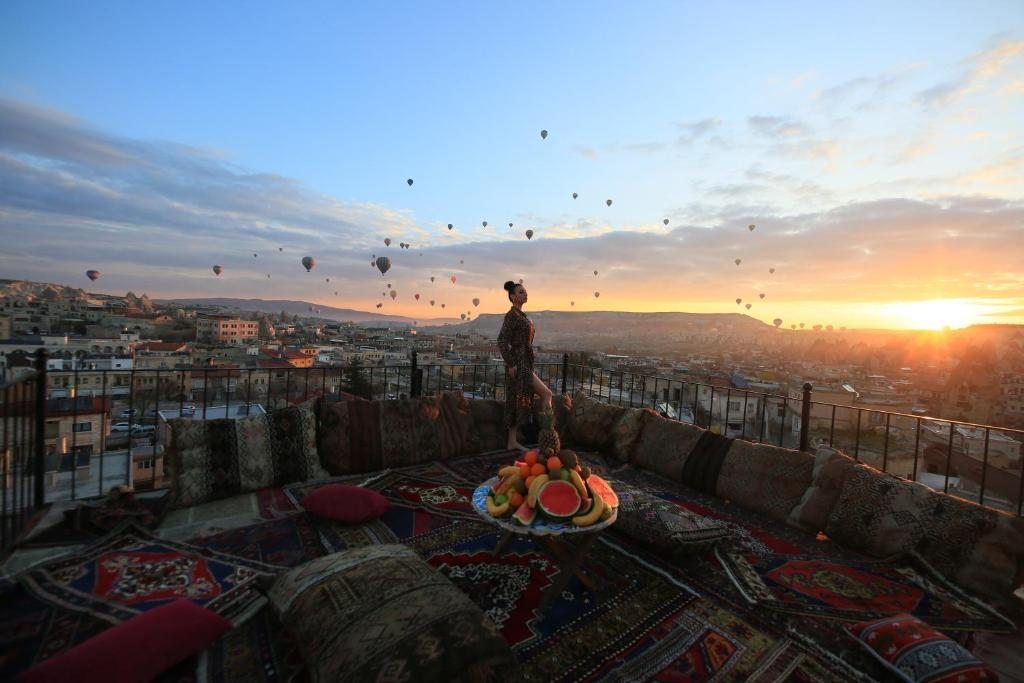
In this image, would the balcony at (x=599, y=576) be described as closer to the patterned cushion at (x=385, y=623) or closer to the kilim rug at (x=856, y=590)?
the kilim rug at (x=856, y=590)

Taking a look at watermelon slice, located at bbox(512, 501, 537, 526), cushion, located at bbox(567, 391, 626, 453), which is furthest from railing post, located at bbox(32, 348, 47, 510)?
cushion, located at bbox(567, 391, 626, 453)

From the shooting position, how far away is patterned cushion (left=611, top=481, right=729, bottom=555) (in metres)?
3.03

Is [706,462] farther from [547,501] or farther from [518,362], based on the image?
[547,501]

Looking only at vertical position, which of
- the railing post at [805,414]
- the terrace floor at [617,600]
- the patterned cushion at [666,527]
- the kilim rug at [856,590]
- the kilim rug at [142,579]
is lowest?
the kilim rug at [142,579]

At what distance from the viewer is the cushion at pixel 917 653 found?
1.88 m

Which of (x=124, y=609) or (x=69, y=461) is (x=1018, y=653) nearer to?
(x=124, y=609)

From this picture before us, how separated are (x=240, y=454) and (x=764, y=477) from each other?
4852mm

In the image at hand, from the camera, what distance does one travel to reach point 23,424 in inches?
120

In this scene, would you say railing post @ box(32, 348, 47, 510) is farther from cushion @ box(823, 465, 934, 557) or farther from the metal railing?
cushion @ box(823, 465, 934, 557)

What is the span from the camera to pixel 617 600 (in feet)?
8.73

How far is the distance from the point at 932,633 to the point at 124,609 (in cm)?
408

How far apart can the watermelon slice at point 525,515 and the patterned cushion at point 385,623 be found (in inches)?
22.2

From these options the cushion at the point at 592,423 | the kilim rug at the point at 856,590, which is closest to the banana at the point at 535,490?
the kilim rug at the point at 856,590

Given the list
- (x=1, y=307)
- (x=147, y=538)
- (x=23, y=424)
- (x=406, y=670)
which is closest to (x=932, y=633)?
(x=406, y=670)
